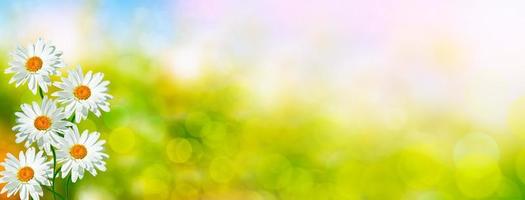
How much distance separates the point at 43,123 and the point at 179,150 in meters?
0.77

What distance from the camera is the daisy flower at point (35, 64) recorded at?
1.13m

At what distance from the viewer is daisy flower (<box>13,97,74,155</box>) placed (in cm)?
112

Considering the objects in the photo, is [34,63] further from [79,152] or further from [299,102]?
[299,102]

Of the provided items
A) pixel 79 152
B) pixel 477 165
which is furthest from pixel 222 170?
pixel 79 152

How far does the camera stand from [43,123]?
1123 mm

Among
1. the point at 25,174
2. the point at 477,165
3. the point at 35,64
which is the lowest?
the point at 25,174

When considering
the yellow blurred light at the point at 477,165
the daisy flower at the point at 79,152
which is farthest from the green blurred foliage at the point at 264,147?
the daisy flower at the point at 79,152

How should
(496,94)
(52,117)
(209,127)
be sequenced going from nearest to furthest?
(52,117), (496,94), (209,127)

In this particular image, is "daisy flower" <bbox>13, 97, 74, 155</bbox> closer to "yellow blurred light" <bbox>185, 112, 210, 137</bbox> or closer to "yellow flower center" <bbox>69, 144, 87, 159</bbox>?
"yellow flower center" <bbox>69, 144, 87, 159</bbox>

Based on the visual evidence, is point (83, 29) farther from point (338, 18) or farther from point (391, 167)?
point (391, 167)

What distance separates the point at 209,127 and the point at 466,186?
582 millimetres

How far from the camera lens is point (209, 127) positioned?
1.87 meters

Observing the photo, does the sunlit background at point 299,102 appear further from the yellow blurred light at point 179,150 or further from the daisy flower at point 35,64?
the daisy flower at point 35,64

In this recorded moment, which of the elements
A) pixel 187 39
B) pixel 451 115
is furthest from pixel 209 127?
pixel 451 115
